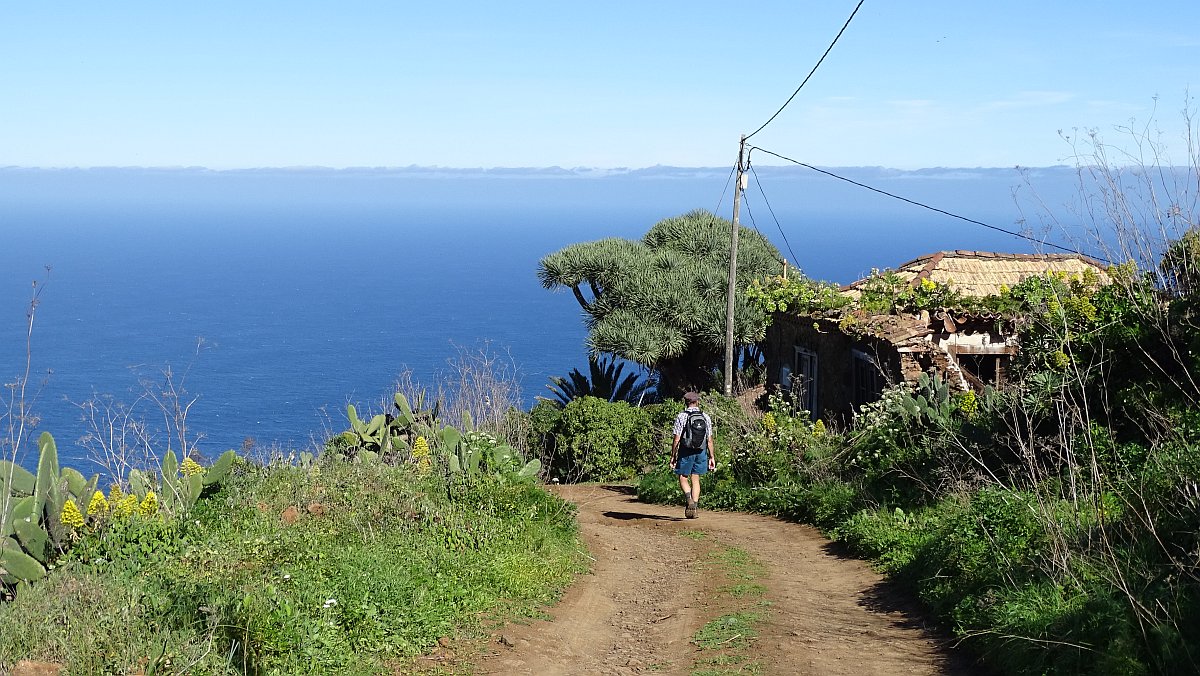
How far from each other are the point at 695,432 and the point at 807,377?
893 cm

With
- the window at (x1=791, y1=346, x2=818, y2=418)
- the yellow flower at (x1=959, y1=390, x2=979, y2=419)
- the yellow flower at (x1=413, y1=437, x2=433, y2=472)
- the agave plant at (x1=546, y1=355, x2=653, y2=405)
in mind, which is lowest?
the agave plant at (x1=546, y1=355, x2=653, y2=405)

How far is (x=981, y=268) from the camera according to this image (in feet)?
77.9

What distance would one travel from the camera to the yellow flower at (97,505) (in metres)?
8.85

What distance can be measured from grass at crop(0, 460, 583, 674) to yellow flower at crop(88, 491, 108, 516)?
0.37m

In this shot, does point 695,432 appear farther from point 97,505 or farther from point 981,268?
point 981,268

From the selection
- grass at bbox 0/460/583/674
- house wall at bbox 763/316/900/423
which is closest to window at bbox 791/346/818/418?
house wall at bbox 763/316/900/423

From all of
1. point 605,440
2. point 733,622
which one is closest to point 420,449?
point 733,622

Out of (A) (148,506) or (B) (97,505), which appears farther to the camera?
Result: (A) (148,506)

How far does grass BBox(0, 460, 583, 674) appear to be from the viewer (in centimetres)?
643

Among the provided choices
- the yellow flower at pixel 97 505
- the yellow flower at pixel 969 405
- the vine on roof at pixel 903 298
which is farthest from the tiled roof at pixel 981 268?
the yellow flower at pixel 97 505

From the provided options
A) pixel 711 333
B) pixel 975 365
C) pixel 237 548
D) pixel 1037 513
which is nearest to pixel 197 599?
pixel 237 548

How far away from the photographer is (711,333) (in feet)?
102

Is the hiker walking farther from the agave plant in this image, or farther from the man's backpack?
the agave plant

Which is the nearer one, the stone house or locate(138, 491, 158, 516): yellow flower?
locate(138, 491, 158, 516): yellow flower
